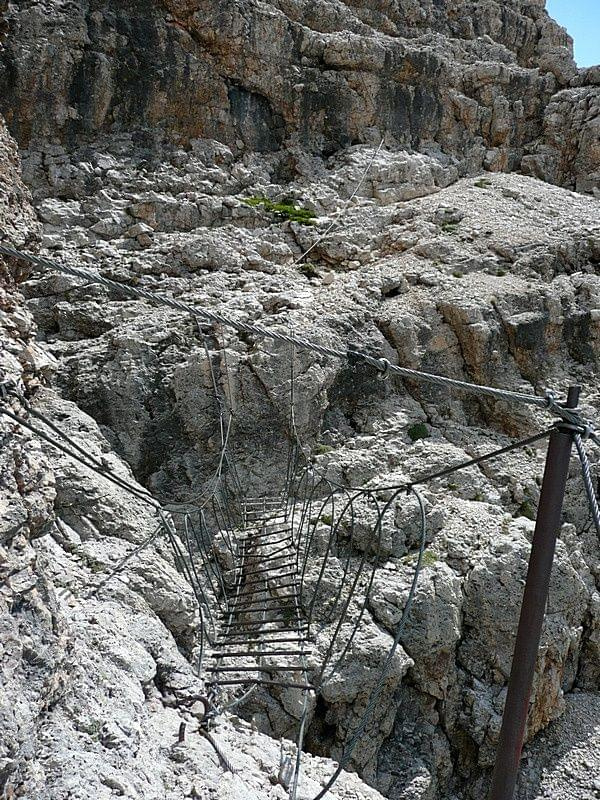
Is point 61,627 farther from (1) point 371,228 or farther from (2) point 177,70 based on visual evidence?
(2) point 177,70

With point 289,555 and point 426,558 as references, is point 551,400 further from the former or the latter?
point 426,558

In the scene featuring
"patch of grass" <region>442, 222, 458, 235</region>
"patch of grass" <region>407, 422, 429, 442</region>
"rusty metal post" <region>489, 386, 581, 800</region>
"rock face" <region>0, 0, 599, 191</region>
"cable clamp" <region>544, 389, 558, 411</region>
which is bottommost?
"patch of grass" <region>407, 422, 429, 442</region>

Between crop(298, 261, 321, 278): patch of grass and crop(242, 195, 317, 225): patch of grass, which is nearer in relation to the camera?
crop(298, 261, 321, 278): patch of grass

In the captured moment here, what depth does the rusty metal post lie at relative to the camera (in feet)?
5.37

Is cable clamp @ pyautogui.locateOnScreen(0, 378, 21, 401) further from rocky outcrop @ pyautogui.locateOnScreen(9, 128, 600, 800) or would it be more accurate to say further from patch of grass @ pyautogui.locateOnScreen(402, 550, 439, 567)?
patch of grass @ pyautogui.locateOnScreen(402, 550, 439, 567)

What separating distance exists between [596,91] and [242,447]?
1239 centimetres

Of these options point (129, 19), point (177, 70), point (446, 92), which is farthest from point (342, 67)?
point (129, 19)

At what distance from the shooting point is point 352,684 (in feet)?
16.3

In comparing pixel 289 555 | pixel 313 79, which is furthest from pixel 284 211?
pixel 289 555

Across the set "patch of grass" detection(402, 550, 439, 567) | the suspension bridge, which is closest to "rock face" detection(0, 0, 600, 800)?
"patch of grass" detection(402, 550, 439, 567)

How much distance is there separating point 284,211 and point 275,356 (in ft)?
12.9

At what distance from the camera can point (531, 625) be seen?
1659 millimetres

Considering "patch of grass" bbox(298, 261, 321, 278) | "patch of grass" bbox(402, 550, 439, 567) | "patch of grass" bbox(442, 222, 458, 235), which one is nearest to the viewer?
"patch of grass" bbox(402, 550, 439, 567)

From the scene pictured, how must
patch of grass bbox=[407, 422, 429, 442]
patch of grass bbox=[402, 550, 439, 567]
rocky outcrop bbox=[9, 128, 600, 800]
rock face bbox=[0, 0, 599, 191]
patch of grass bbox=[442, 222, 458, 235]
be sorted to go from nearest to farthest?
rocky outcrop bbox=[9, 128, 600, 800] → patch of grass bbox=[402, 550, 439, 567] → patch of grass bbox=[407, 422, 429, 442] → rock face bbox=[0, 0, 599, 191] → patch of grass bbox=[442, 222, 458, 235]
